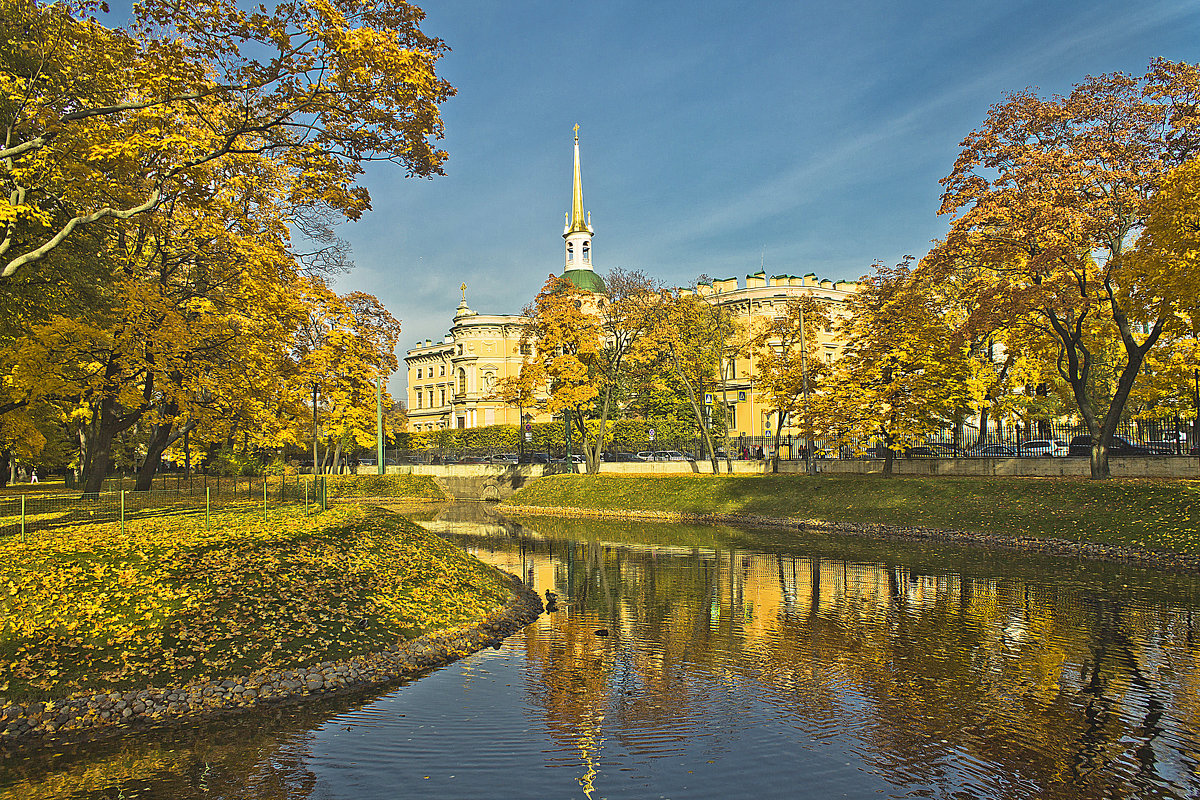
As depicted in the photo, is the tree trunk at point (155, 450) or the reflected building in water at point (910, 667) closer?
the reflected building in water at point (910, 667)

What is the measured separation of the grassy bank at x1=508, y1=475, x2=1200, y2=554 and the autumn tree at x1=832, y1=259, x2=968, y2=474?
277cm

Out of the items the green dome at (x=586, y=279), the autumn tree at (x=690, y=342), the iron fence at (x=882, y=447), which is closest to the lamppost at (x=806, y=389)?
the iron fence at (x=882, y=447)

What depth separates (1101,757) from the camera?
843 centimetres

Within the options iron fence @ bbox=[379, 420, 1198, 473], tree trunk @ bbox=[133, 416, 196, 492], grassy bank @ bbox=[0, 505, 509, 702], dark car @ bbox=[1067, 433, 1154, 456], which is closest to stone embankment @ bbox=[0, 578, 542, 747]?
grassy bank @ bbox=[0, 505, 509, 702]

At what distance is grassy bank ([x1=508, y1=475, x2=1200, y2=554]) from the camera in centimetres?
2227

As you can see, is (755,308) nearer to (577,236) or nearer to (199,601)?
(577,236)

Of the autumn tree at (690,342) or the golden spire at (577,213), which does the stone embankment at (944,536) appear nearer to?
the autumn tree at (690,342)

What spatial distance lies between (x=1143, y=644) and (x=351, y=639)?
A: 13382mm

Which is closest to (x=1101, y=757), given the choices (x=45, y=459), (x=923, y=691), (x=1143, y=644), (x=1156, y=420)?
(x=923, y=691)

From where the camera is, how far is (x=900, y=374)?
3553 centimetres

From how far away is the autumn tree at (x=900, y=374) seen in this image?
113 ft

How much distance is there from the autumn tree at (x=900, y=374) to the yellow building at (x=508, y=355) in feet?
73.1

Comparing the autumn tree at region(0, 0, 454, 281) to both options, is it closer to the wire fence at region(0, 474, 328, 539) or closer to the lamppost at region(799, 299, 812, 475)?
the wire fence at region(0, 474, 328, 539)

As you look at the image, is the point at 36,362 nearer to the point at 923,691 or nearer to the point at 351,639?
the point at 351,639
